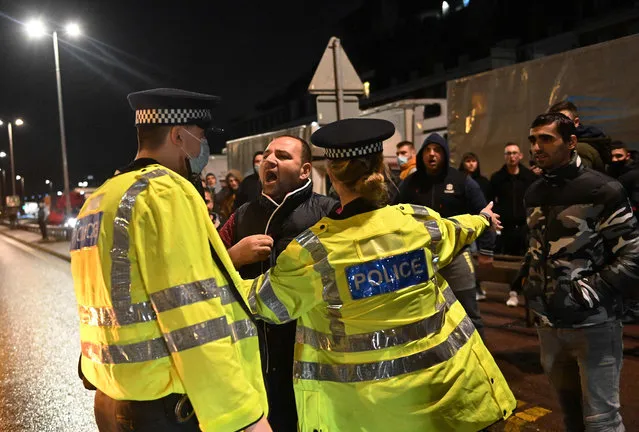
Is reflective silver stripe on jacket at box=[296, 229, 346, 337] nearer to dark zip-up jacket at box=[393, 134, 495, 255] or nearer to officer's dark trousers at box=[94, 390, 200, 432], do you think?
officer's dark trousers at box=[94, 390, 200, 432]

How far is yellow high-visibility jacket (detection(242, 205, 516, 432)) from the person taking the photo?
2.05 m

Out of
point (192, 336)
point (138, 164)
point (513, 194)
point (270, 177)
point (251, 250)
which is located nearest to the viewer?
point (192, 336)

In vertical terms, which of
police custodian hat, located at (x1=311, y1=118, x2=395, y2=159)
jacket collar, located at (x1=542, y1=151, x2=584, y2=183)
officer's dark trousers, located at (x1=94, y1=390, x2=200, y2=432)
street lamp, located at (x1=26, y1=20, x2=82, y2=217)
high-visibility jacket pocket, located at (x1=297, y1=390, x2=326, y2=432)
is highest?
street lamp, located at (x1=26, y1=20, x2=82, y2=217)

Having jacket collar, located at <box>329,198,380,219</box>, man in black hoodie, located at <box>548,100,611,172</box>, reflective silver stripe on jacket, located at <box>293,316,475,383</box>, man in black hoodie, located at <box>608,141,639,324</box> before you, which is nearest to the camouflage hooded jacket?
reflective silver stripe on jacket, located at <box>293,316,475,383</box>

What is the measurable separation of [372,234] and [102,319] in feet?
3.16

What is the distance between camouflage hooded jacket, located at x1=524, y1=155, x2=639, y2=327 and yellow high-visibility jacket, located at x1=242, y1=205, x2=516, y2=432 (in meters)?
0.89

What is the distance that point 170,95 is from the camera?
1887 millimetres

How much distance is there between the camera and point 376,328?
2.08m

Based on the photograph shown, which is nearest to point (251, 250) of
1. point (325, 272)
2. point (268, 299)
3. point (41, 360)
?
point (268, 299)

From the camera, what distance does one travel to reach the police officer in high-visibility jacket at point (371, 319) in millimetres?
2049

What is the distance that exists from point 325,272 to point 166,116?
30.5 inches

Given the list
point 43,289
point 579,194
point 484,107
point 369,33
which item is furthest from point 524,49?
point 579,194

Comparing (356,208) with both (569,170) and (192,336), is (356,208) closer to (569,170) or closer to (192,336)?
(192,336)

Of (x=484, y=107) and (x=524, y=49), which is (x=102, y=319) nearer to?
(x=484, y=107)
